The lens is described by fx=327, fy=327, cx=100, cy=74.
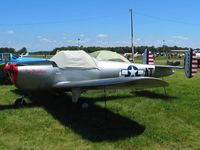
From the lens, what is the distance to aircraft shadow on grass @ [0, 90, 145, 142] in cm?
649

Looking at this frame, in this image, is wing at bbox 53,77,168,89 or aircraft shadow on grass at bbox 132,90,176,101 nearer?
wing at bbox 53,77,168,89

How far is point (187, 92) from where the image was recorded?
1190cm

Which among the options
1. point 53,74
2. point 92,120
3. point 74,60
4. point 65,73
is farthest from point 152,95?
point 92,120

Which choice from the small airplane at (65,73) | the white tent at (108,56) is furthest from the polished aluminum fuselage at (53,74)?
the white tent at (108,56)

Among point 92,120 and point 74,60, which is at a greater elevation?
point 74,60

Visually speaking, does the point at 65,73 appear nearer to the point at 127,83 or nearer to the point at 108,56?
the point at 108,56

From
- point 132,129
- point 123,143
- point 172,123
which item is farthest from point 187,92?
point 123,143

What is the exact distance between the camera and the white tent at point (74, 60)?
9.40 metres

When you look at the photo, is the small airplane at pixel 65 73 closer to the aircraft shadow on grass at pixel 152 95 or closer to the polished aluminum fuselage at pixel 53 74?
the polished aluminum fuselage at pixel 53 74

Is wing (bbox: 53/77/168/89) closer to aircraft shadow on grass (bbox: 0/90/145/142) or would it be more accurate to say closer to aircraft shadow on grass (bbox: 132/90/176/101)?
aircraft shadow on grass (bbox: 0/90/145/142)


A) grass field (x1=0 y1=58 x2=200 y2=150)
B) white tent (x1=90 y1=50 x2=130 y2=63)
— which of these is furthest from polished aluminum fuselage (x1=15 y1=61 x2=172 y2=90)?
white tent (x1=90 y1=50 x2=130 y2=63)

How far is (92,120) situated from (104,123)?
17.3 inches

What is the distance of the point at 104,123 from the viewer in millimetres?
7371

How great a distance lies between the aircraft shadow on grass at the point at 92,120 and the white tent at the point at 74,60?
1.10 m
